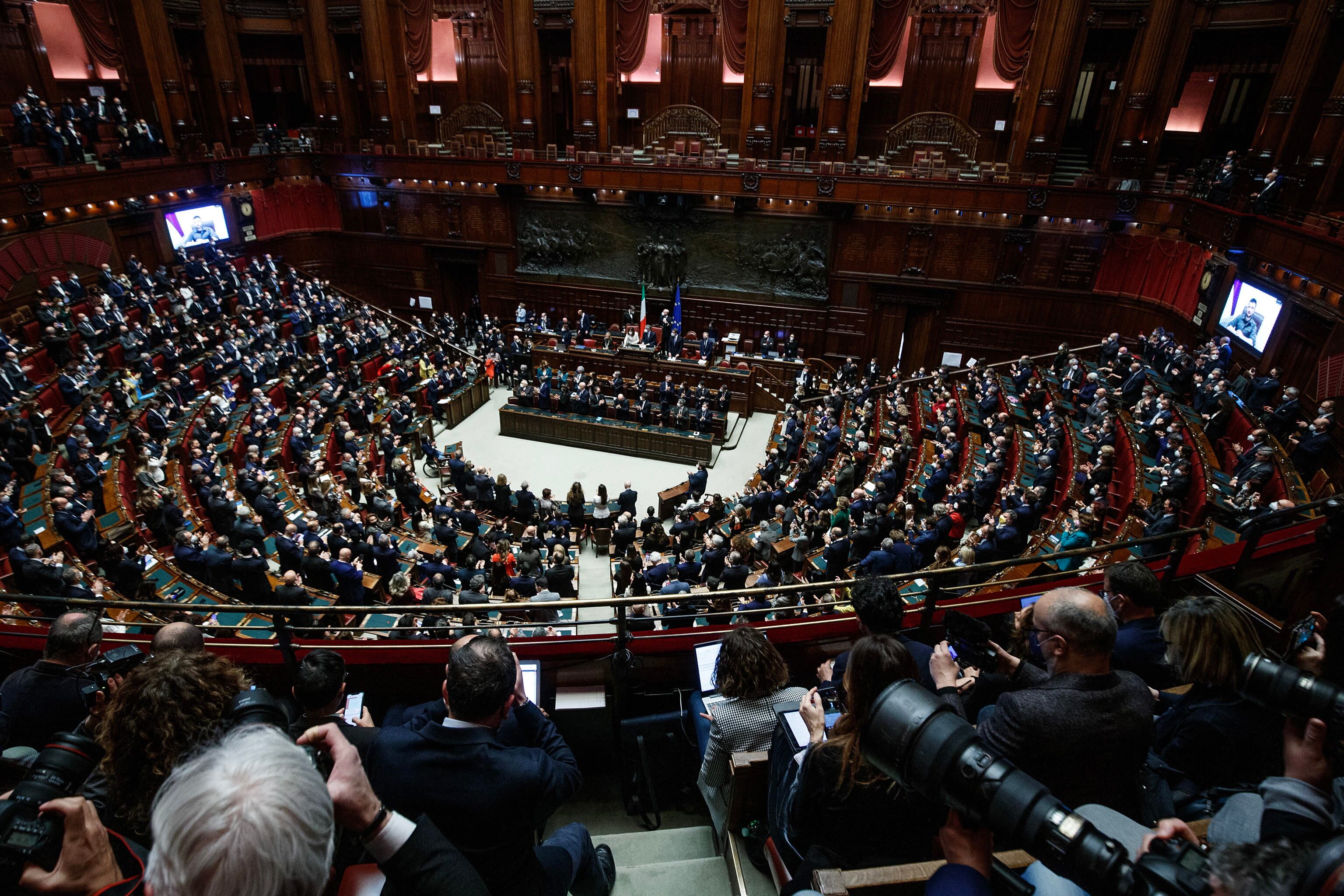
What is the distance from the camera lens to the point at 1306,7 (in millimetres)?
12859

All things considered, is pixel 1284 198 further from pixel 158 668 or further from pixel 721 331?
pixel 158 668

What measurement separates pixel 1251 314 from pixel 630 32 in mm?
16587

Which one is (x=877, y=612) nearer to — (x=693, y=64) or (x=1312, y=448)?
(x=1312, y=448)

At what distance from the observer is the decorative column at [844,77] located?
16875 mm

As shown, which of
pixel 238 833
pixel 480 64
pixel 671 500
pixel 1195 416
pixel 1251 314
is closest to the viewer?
pixel 238 833

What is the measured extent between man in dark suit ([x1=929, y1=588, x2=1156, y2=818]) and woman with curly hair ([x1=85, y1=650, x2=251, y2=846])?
7.90 feet

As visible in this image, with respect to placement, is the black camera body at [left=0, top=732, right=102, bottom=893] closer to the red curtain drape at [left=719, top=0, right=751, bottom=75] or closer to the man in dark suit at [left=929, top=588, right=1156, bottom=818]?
the man in dark suit at [left=929, top=588, right=1156, bottom=818]

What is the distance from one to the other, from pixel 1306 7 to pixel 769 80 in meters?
10.9

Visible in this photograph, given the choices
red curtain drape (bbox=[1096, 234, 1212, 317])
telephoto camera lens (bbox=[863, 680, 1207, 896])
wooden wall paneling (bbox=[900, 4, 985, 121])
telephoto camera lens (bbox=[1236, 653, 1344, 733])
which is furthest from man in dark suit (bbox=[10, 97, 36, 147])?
red curtain drape (bbox=[1096, 234, 1212, 317])

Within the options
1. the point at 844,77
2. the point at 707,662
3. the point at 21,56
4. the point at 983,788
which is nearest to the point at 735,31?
the point at 844,77

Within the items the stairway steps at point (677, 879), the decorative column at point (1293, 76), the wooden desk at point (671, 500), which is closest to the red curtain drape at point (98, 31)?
the wooden desk at point (671, 500)

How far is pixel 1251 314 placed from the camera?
39.8 ft

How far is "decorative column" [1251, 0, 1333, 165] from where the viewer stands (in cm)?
1266

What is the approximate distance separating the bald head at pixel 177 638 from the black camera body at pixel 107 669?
7 cm
